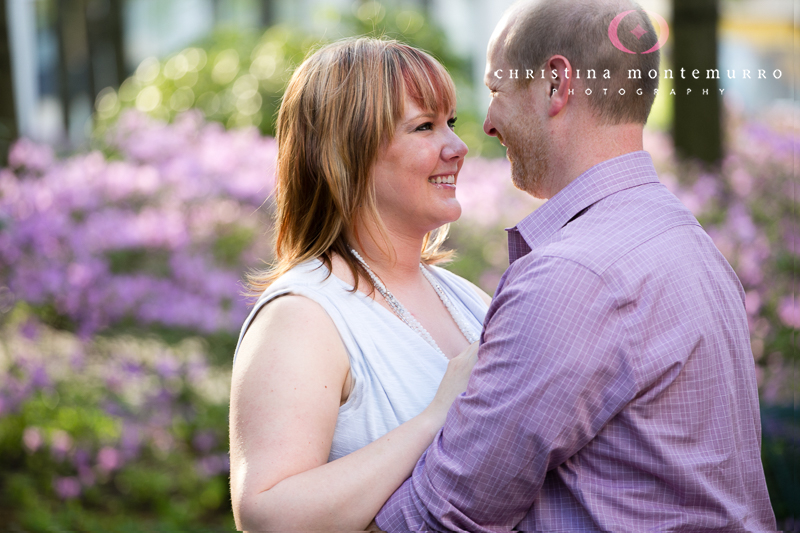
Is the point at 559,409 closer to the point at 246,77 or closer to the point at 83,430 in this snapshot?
the point at 83,430

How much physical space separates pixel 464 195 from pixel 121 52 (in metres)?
8.08

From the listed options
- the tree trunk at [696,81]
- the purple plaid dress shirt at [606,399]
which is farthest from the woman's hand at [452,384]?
the tree trunk at [696,81]

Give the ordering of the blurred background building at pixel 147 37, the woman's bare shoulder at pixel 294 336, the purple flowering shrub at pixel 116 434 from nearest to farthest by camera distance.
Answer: the woman's bare shoulder at pixel 294 336
the purple flowering shrub at pixel 116 434
the blurred background building at pixel 147 37

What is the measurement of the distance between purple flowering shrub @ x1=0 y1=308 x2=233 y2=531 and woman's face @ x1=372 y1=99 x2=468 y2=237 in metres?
2.42

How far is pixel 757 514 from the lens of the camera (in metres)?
1.70

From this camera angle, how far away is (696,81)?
19.9ft

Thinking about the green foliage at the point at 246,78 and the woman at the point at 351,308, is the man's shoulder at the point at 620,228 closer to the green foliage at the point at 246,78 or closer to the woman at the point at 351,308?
the woman at the point at 351,308

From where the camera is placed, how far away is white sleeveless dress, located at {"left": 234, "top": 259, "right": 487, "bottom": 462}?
1.85 m

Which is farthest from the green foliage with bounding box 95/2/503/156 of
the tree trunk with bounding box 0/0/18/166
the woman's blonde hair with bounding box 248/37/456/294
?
the woman's blonde hair with bounding box 248/37/456/294

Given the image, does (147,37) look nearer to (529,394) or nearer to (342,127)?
(342,127)

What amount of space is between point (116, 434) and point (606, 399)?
3.44 meters

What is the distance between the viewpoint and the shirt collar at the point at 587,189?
1.70 m

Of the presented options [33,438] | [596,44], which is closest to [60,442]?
[33,438]

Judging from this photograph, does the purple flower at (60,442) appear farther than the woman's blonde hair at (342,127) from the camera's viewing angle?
Yes
